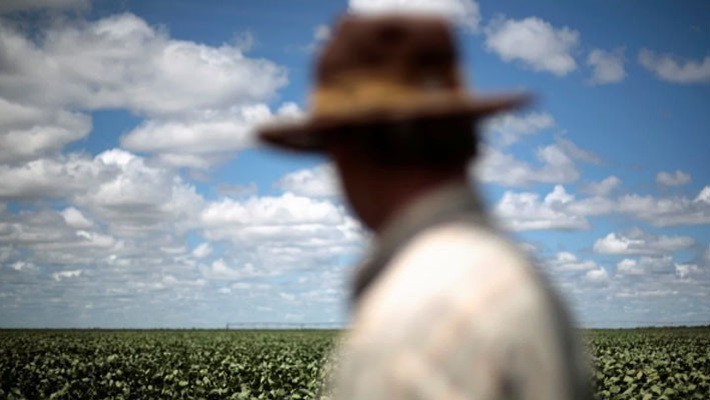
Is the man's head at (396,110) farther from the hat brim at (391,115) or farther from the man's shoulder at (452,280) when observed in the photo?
the man's shoulder at (452,280)

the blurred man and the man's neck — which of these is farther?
the man's neck

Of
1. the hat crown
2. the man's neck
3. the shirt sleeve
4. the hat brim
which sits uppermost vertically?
the hat crown

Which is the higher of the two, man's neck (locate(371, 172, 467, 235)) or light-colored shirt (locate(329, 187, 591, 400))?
man's neck (locate(371, 172, 467, 235))

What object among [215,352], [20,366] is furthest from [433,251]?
[215,352]

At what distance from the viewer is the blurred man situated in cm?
152

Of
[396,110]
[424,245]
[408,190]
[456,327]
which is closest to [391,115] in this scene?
[396,110]

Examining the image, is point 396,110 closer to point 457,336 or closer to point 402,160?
point 402,160

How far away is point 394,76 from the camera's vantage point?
1.72 m

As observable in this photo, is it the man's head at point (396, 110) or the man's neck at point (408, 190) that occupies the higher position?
the man's head at point (396, 110)

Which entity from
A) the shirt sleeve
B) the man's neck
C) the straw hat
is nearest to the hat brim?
the straw hat

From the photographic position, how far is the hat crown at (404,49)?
5.65 ft

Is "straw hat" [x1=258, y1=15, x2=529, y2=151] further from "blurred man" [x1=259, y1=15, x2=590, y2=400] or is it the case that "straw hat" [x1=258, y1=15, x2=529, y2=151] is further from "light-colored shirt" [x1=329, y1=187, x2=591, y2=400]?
"light-colored shirt" [x1=329, y1=187, x2=591, y2=400]

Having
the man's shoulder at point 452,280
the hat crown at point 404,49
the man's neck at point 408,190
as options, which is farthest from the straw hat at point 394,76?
the man's shoulder at point 452,280

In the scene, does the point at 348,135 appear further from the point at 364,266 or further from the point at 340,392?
the point at 340,392
